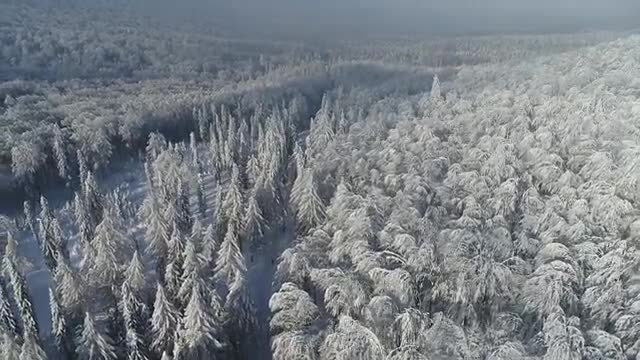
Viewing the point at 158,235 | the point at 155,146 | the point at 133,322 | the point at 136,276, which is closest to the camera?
the point at 133,322

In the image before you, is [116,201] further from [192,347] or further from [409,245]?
[409,245]

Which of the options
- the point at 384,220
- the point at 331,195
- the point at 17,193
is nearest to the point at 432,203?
the point at 384,220

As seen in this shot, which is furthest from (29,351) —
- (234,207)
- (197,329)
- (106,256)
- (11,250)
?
(234,207)

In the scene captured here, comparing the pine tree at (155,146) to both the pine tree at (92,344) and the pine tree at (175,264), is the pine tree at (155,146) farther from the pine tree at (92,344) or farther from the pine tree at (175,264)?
the pine tree at (92,344)

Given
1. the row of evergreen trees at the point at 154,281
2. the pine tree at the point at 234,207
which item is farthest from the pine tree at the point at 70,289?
the pine tree at the point at 234,207

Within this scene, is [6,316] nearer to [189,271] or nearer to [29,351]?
[29,351]
